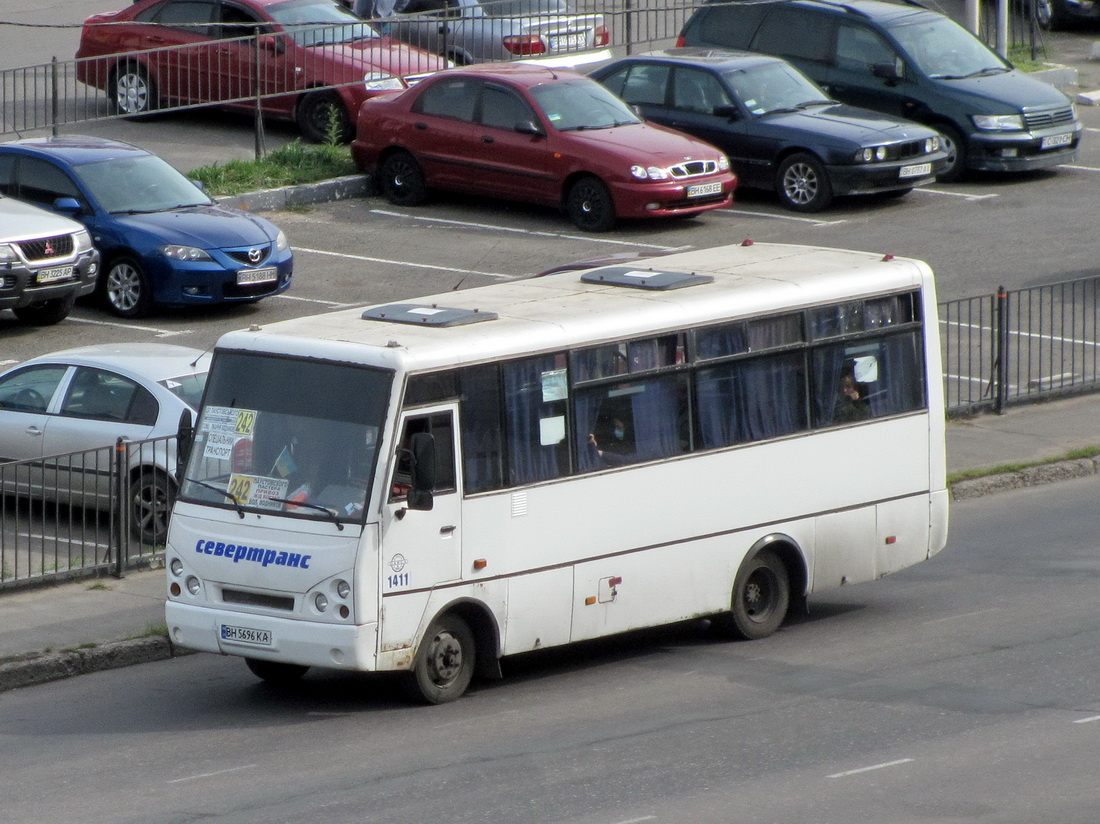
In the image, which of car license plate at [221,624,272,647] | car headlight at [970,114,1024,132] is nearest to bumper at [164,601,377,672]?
car license plate at [221,624,272,647]

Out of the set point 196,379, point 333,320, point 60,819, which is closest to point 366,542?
Result: point 333,320

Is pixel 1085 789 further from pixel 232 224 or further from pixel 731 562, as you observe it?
pixel 232 224

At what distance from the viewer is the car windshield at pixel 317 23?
2655 centimetres

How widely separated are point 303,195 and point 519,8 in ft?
23.1

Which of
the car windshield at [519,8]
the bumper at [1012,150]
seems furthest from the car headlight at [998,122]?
the car windshield at [519,8]

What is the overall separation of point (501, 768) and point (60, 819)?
2067mm

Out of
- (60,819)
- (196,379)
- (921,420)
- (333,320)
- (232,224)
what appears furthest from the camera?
(232,224)

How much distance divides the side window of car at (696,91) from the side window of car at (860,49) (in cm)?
273

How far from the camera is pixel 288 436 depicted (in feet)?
34.7

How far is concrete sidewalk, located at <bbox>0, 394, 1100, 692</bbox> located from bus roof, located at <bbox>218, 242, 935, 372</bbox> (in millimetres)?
2229

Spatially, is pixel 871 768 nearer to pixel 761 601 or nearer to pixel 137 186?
pixel 761 601

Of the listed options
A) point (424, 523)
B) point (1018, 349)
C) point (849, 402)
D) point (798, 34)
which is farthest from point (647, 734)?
point (798, 34)

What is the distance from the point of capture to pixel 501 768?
9398 millimetres

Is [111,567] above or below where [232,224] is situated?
below
